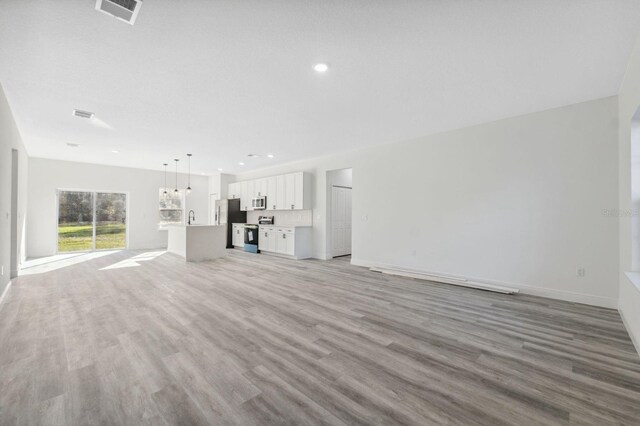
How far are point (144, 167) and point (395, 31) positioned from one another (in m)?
9.44

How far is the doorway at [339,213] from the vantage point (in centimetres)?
755

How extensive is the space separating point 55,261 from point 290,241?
5.73m

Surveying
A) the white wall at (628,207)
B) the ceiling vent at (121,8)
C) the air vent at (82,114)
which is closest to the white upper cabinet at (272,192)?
the air vent at (82,114)

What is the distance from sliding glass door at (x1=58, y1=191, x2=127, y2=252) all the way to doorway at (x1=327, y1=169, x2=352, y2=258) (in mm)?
6924

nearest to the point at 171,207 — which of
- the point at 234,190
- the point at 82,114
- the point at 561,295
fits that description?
the point at 234,190

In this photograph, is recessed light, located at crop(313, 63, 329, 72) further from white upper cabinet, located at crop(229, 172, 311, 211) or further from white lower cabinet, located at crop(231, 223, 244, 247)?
white lower cabinet, located at crop(231, 223, 244, 247)

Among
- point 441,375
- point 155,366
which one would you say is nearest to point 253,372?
point 155,366

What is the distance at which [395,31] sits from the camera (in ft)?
7.79

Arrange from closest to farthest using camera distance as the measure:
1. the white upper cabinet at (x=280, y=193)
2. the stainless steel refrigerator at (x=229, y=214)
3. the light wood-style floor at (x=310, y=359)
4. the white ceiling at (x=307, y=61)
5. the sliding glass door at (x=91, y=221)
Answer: the light wood-style floor at (x=310, y=359) → the white ceiling at (x=307, y=61) → the white upper cabinet at (x=280, y=193) → the sliding glass door at (x=91, y=221) → the stainless steel refrigerator at (x=229, y=214)

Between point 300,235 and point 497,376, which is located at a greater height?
point 300,235

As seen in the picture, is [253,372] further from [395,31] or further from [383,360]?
[395,31]

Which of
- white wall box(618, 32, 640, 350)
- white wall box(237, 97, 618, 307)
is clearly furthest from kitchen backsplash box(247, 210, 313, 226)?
white wall box(618, 32, 640, 350)

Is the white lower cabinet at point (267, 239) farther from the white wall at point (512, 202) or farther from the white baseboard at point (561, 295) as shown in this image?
the white baseboard at point (561, 295)

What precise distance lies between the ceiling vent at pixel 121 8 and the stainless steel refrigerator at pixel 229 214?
26.4 feet
